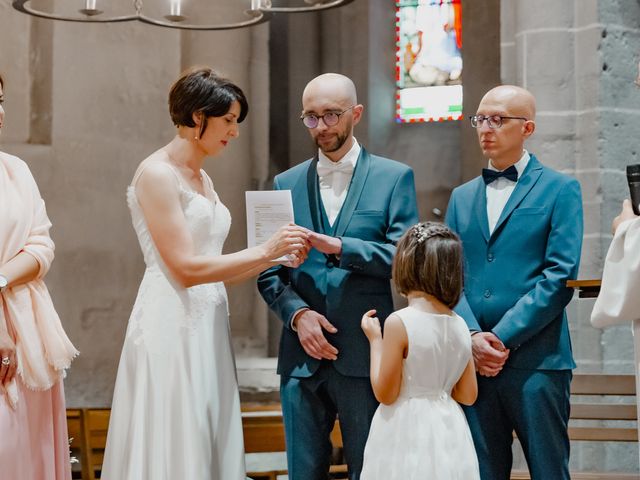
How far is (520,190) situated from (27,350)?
82.6 inches

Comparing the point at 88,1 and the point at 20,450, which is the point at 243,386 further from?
the point at 20,450

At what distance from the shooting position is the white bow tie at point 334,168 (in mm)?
4438

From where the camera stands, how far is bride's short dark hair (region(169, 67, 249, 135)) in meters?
4.27

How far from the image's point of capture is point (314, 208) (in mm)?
4438

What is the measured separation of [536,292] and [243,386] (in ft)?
15.0

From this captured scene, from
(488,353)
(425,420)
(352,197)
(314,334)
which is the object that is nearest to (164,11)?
(352,197)

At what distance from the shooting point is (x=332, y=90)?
14.3 ft

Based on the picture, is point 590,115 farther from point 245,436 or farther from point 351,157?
point 245,436

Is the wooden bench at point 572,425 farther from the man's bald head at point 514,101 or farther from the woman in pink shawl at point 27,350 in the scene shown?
the woman in pink shawl at point 27,350

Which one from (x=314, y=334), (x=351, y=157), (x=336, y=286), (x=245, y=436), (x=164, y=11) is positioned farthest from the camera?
(x=245, y=436)

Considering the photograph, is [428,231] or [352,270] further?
[352,270]

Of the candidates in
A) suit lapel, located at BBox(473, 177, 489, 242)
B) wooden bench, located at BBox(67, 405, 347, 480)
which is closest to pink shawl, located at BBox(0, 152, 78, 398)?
suit lapel, located at BBox(473, 177, 489, 242)

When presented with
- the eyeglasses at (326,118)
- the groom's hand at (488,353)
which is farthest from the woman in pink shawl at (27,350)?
the groom's hand at (488,353)

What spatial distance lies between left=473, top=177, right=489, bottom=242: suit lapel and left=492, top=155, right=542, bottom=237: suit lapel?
0.05m
